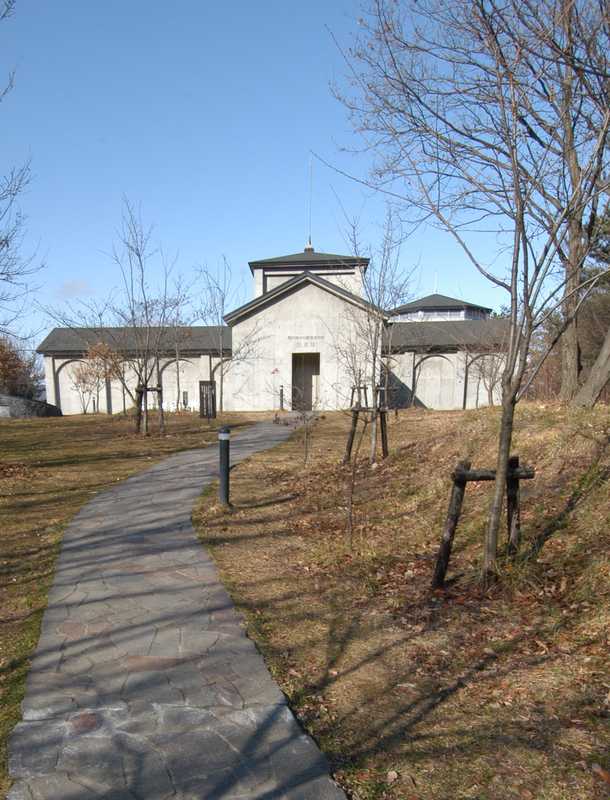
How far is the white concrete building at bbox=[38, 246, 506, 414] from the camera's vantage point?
25.0 m

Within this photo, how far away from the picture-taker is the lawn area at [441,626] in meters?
2.41

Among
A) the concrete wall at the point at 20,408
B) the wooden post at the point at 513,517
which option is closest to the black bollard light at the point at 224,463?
the wooden post at the point at 513,517

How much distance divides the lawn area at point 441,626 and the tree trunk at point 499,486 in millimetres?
161

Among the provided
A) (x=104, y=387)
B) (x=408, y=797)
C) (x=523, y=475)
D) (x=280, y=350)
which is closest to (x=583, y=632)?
(x=523, y=475)

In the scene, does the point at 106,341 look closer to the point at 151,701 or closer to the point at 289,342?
the point at 289,342

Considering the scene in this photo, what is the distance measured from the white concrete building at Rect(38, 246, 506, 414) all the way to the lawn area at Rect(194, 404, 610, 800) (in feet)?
49.9

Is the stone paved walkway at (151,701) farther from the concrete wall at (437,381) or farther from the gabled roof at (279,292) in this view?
the concrete wall at (437,381)

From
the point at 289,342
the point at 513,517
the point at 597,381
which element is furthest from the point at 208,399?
the point at 513,517

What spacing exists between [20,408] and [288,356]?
1332 centimetres

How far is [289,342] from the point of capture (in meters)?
25.5

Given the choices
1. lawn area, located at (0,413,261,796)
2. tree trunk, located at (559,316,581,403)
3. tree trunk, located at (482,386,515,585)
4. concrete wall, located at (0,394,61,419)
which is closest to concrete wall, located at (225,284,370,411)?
lawn area, located at (0,413,261,796)

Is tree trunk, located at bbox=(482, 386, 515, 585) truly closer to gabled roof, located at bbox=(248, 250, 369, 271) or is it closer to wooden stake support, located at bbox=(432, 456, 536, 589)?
wooden stake support, located at bbox=(432, 456, 536, 589)

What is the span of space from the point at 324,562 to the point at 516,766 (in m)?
2.89

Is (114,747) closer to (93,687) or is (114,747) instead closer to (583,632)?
(93,687)
